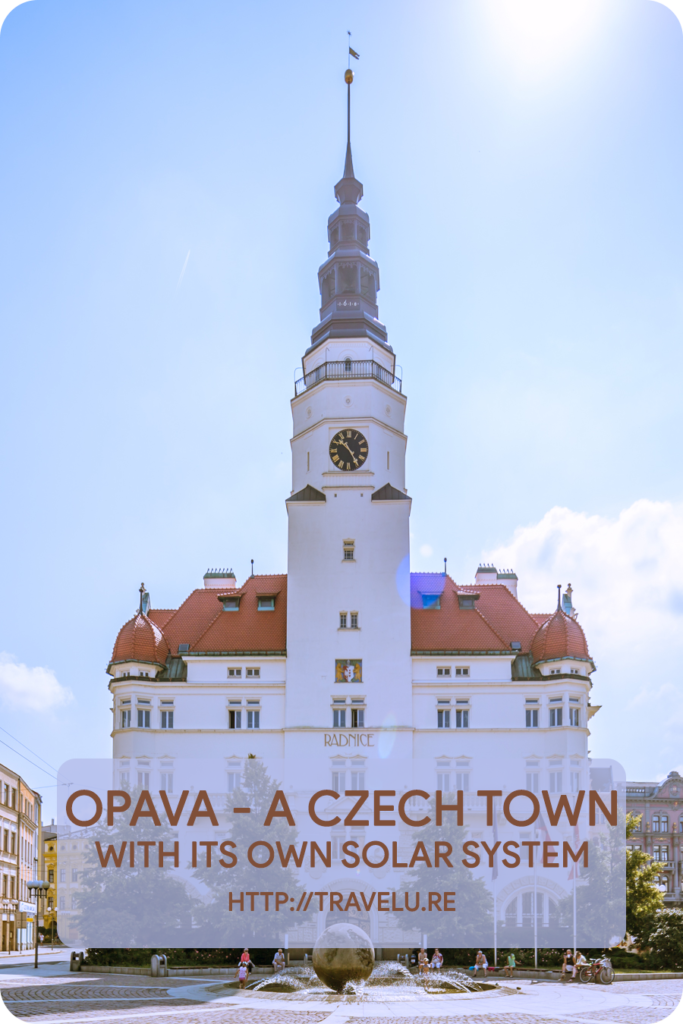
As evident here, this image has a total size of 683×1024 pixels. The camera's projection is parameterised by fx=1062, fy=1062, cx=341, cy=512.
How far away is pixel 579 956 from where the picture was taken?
44.1 meters

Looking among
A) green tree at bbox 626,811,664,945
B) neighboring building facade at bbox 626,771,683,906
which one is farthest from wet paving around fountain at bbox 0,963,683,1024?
neighboring building facade at bbox 626,771,683,906

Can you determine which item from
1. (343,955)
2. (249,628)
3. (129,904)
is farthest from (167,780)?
(343,955)

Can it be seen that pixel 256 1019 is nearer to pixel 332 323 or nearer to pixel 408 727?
pixel 408 727

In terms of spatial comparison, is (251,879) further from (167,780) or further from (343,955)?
(343,955)

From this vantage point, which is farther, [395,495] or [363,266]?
[363,266]

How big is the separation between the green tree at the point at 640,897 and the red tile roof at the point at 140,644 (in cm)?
2886

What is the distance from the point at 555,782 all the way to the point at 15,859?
3765 cm

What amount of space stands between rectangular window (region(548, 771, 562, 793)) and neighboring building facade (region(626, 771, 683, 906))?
65887mm

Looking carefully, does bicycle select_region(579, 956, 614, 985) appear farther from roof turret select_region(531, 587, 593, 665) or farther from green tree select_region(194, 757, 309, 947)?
roof turret select_region(531, 587, 593, 665)

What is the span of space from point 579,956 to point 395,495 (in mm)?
29460

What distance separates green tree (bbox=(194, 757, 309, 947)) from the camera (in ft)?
164

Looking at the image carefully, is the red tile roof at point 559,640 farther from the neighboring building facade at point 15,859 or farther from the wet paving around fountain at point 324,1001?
the neighboring building facade at point 15,859

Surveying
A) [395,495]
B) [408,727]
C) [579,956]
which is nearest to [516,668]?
[408,727]

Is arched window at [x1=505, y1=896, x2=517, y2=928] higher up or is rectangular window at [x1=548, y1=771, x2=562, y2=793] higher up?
rectangular window at [x1=548, y1=771, x2=562, y2=793]
